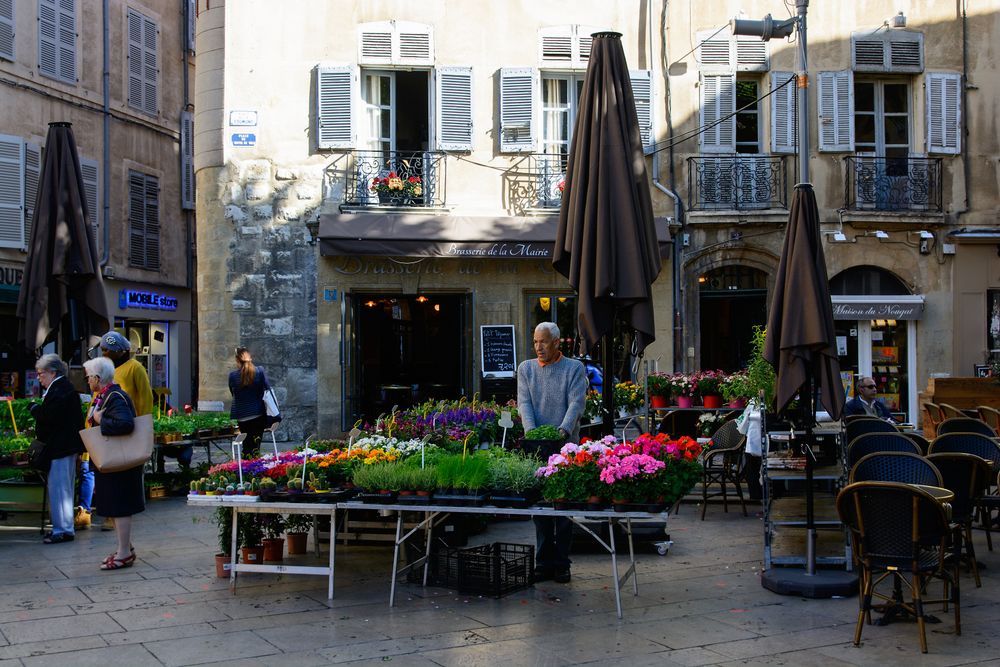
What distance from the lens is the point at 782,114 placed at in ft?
61.2

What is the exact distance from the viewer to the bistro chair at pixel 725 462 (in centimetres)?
1066

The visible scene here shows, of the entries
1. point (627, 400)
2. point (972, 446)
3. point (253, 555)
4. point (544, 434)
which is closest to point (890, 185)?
point (627, 400)

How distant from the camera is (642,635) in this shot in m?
6.16

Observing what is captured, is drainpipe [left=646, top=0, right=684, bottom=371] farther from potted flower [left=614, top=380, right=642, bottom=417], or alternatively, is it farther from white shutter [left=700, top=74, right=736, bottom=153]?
potted flower [left=614, top=380, right=642, bottom=417]

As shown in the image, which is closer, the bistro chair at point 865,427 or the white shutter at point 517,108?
the bistro chair at point 865,427

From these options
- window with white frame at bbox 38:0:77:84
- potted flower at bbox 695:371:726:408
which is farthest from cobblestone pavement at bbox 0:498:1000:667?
window with white frame at bbox 38:0:77:84

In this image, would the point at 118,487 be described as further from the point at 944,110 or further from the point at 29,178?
the point at 944,110

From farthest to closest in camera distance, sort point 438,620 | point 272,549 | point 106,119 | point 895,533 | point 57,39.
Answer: point 106,119
point 57,39
point 272,549
point 438,620
point 895,533

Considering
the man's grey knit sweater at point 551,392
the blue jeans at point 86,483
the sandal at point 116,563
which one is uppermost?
the man's grey knit sweater at point 551,392

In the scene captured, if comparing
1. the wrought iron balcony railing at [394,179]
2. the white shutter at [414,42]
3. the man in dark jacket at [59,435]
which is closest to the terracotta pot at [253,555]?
the man in dark jacket at [59,435]

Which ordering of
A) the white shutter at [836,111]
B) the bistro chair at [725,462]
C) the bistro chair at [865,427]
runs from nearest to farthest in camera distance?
the bistro chair at [865,427] < the bistro chair at [725,462] < the white shutter at [836,111]

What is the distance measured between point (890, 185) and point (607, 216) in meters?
12.1

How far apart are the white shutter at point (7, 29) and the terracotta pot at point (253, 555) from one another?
1623cm

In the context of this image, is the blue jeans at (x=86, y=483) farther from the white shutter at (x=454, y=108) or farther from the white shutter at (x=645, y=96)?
the white shutter at (x=645, y=96)
